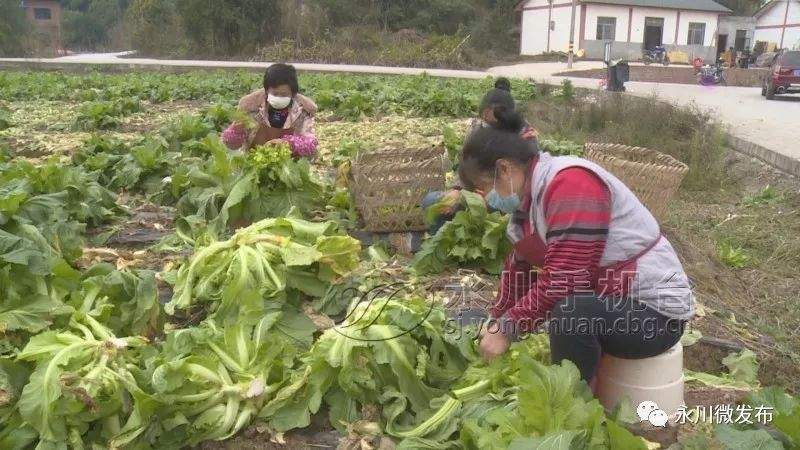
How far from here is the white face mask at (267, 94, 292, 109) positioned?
5.81 m

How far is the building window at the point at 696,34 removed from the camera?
46.8m

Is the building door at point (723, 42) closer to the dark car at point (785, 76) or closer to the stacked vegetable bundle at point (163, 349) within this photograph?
the dark car at point (785, 76)

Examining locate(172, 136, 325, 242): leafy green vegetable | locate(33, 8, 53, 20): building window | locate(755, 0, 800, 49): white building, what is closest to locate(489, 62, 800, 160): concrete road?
locate(172, 136, 325, 242): leafy green vegetable

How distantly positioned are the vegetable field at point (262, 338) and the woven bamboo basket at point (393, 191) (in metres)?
0.20

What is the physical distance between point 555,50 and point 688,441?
45231 millimetres

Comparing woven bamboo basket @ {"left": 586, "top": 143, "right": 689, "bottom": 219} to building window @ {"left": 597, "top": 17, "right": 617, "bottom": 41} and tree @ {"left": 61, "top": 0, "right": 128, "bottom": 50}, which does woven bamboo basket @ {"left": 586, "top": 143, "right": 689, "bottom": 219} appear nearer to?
building window @ {"left": 597, "top": 17, "right": 617, "bottom": 41}

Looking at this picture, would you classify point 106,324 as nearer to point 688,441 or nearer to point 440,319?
point 440,319

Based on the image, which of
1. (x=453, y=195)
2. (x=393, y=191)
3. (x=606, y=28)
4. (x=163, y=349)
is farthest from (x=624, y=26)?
(x=163, y=349)

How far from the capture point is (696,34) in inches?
1854

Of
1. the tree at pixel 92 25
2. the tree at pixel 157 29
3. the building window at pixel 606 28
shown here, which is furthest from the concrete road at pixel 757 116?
the tree at pixel 92 25

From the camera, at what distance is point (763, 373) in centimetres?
379

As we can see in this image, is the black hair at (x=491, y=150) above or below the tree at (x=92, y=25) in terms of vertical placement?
below

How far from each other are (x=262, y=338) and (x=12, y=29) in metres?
45.3

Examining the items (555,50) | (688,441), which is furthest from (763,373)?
(555,50)
